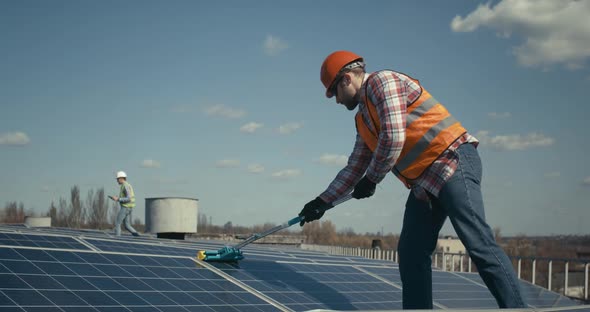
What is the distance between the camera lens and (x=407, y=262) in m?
4.11

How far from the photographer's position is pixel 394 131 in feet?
11.5

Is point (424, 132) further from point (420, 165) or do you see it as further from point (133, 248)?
point (133, 248)

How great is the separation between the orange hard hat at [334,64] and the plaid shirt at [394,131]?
0.16m

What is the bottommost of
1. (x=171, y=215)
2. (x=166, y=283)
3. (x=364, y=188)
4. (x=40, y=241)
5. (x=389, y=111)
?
(x=171, y=215)

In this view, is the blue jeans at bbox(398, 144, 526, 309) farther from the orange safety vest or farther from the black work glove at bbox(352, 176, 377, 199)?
the black work glove at bbox(352, 176, 377, 199)

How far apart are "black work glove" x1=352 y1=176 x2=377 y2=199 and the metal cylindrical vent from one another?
15836mm

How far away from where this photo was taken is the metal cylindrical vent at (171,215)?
1934 centimetres

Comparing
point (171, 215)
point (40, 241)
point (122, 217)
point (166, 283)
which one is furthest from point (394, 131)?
point (171, 215)

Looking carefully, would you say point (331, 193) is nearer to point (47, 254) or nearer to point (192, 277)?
point (192, 277)

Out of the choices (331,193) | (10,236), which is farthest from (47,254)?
(331,193)

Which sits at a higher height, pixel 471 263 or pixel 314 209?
pixel 314 209

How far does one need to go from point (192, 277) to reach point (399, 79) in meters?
2.67

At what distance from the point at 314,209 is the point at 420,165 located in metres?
1.25

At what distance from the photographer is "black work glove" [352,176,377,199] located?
416cm
